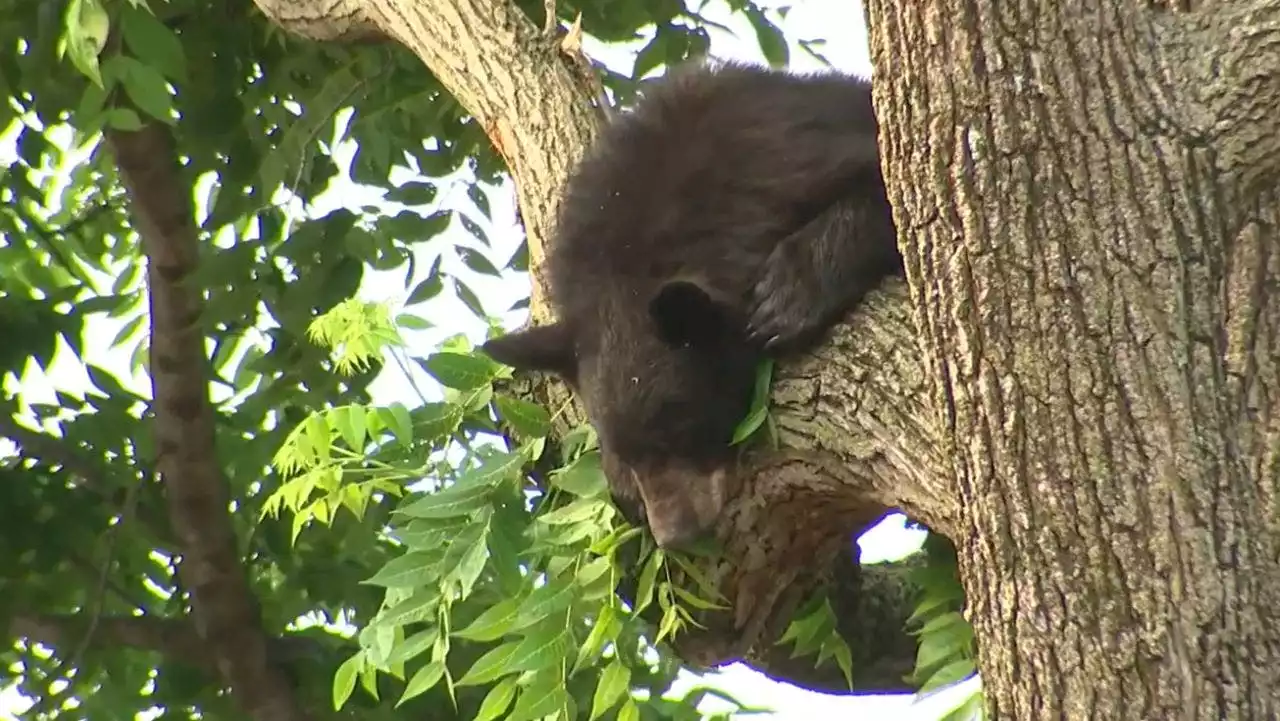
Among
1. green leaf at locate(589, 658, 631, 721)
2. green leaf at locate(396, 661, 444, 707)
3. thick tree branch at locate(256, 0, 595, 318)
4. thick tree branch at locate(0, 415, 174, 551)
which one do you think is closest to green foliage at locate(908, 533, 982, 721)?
green leaf at locate(589, 658, 631, 721)

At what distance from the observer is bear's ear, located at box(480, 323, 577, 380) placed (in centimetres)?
265

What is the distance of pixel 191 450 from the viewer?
398 centimetres

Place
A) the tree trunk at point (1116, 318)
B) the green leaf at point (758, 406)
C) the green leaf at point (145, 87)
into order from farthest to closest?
the green leaf at point (145, 87)
the green leaf at point (758, 406)
the tree trunk at point (1116, 318)

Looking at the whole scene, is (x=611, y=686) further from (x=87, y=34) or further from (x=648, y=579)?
(x=87, y=34)

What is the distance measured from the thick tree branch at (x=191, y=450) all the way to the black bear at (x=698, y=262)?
58.6 inches

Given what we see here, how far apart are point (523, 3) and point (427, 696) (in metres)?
1.73

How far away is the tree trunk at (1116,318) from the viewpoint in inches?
61.5

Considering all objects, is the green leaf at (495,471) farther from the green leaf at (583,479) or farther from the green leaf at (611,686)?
the green leaf at (611,686)

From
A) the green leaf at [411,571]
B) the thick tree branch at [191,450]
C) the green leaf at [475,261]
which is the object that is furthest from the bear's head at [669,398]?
the thick tree branch at [191,450]

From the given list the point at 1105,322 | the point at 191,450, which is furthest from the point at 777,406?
the point at 191,450

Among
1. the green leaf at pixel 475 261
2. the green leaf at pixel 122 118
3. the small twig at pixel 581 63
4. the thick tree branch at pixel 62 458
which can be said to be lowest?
the thick tree branch at pixel 62 458

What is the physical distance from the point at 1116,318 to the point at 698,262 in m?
1.12

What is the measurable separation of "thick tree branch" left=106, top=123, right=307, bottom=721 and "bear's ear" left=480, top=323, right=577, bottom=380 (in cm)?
154

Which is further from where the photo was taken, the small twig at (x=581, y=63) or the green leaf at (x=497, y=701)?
the small twig at (x=581, y=63)
